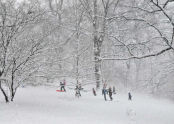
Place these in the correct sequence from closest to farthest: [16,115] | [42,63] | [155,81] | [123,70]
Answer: [16,115], [155,81], [42,63], [123,70]

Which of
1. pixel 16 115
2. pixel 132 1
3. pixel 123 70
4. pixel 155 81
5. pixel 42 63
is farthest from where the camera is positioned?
pixel 123 70

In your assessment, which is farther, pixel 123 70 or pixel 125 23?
pixel 123 70

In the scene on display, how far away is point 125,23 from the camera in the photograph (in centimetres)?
940

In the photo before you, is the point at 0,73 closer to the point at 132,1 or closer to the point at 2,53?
the point at 2,53

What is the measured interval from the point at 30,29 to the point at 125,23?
16.5ft

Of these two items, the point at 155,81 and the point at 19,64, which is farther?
the point at 19,64

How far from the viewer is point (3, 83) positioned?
1277 centimetres

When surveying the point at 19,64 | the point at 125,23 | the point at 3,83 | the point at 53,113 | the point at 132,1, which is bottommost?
the point at 53,113

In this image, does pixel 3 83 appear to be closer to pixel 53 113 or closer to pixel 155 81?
pixel 53 113

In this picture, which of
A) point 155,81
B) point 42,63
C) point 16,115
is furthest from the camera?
point 42,63

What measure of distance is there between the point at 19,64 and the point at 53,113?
2802 mm

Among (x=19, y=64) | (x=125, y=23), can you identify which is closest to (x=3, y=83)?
(x=19, y=64)

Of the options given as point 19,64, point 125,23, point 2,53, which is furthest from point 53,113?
point 125,23

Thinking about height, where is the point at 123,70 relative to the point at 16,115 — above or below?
above
